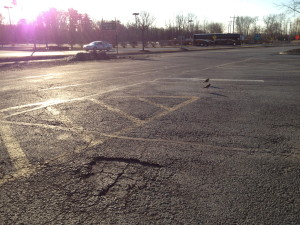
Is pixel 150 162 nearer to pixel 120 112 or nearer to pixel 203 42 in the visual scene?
pixel 120 112

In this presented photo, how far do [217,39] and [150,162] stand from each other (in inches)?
3039

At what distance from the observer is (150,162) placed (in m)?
3.53

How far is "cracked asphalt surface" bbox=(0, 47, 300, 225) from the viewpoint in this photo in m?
2.53

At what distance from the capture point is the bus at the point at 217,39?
7312 cm

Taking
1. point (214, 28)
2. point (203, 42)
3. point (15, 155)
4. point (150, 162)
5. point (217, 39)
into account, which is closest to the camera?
point (150, 162)

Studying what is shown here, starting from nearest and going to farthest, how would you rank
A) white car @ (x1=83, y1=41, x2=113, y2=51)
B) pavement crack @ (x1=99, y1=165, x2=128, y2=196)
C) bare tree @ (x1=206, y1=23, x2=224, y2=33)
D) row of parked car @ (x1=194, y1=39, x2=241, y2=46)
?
1. pavement crack @ (x1=99, y1=165, x2=128, y2=196)
2. white car @ (x1=83, y1=41, x2=113, y2=51)
3. row of parked car @ (x1=194, y1=39, x2=241, y2=46)
4. bare tree @ (x1=206, y1=23, x2=224, y2=33)

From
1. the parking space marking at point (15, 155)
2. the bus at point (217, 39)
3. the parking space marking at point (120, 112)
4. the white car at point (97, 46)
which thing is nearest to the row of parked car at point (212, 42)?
the bus at point (217, 39)

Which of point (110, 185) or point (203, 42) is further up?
point (203, 42)

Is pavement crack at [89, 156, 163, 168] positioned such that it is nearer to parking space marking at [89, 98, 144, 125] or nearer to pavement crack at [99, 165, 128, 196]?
pavement crack at [99, 165, 128, 196]

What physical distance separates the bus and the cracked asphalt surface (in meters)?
70.5

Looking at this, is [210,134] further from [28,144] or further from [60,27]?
[60,27]

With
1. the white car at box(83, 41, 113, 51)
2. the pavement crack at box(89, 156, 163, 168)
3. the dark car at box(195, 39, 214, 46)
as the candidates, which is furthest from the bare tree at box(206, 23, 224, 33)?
the pavement crack at box(89, 156, 163, 168)

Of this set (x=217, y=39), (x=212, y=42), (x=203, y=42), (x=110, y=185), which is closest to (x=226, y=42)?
(x=217, y=39)

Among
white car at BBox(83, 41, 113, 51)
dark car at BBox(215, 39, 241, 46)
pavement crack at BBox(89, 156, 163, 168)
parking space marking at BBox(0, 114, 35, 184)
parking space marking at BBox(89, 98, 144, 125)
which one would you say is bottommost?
pavement crack at BBox(89, 156, 163, 168)
